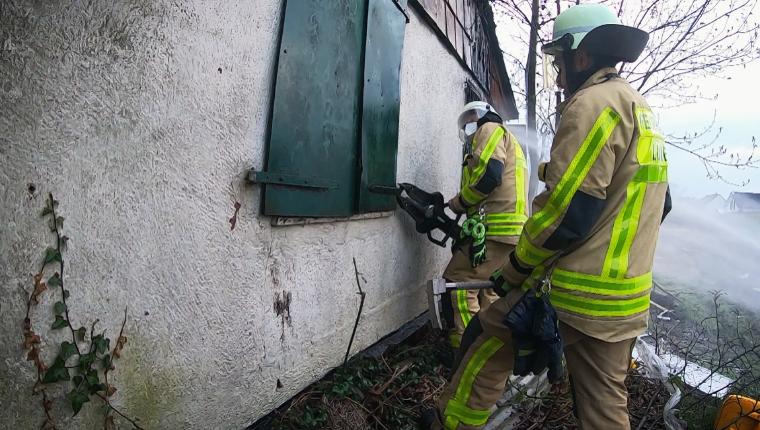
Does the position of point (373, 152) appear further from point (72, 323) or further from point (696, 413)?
point (696, 413)

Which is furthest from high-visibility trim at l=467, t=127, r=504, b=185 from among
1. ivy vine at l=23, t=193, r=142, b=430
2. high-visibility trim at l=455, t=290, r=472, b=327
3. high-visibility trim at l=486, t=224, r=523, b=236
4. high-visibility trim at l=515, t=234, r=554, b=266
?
ivy vine at l=23, t=193, r=142, b=430

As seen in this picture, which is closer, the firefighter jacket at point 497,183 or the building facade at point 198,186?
A: the building facade at point 198,186

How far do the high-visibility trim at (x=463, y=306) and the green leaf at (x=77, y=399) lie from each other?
259 centimetres

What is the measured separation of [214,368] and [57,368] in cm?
68

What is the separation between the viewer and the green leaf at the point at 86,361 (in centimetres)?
141

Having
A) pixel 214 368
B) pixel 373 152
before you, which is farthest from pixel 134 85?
pixel 373 152

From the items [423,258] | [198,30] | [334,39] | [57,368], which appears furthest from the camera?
[423,258]

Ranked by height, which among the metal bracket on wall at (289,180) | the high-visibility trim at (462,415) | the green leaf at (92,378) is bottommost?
the high-visibility trim at (462,415)

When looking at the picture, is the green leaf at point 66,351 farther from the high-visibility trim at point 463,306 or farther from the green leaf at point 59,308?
the high-visibility trim at point 463,306

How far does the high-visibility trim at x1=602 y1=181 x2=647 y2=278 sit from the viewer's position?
1847 millimetres

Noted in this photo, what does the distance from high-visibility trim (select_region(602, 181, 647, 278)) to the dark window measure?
1429 millimetres

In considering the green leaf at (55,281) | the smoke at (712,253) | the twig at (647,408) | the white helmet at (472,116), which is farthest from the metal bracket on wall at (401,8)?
the smoke at (712,253)

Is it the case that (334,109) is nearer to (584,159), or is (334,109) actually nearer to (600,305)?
(584,159)

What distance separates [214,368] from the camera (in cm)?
194
